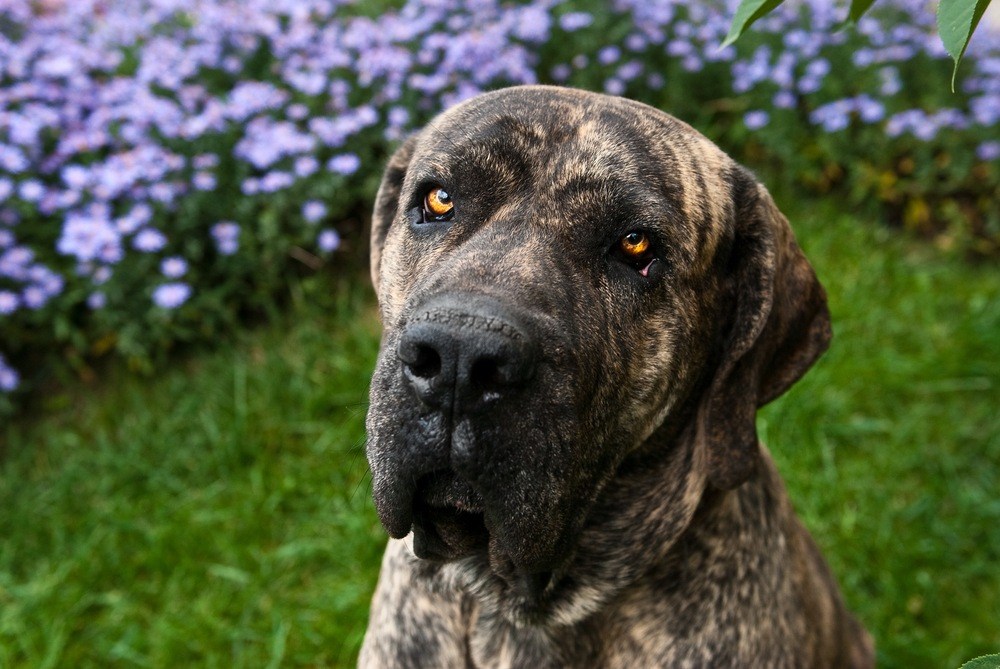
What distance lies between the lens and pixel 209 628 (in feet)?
11.6

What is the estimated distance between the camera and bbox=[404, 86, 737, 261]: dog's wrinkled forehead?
2.09m

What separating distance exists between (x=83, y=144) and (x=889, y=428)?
3834 mm

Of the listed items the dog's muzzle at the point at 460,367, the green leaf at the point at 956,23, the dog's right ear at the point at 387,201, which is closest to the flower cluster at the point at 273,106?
the dog's right ear at the point at 387,201

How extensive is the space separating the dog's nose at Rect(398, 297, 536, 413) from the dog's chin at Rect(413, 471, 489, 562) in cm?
20

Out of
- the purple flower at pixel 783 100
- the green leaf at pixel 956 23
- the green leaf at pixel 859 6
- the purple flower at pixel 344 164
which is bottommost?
the purple flower at pixel 783 100

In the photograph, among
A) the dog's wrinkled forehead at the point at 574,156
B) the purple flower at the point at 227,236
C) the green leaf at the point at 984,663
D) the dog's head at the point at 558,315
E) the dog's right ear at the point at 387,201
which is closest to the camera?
the green leaf at the point at 984,663

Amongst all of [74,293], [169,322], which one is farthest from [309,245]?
[74,293]

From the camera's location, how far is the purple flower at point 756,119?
16.8 feet

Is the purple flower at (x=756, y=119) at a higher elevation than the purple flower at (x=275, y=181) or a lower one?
lower

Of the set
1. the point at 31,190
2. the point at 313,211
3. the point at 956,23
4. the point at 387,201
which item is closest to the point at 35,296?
the point at 31,190

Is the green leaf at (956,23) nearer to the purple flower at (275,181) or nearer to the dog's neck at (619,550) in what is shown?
the dog's neck at (619,550)

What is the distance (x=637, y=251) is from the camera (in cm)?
212

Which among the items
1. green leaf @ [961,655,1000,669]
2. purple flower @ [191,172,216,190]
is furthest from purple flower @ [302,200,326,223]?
green leaf @ [961,655,1000,669]

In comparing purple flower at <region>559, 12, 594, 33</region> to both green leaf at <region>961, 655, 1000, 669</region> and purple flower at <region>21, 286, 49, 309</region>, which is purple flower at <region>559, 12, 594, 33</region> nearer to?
purple flower at <region>21, 286, 49, 309</region>
